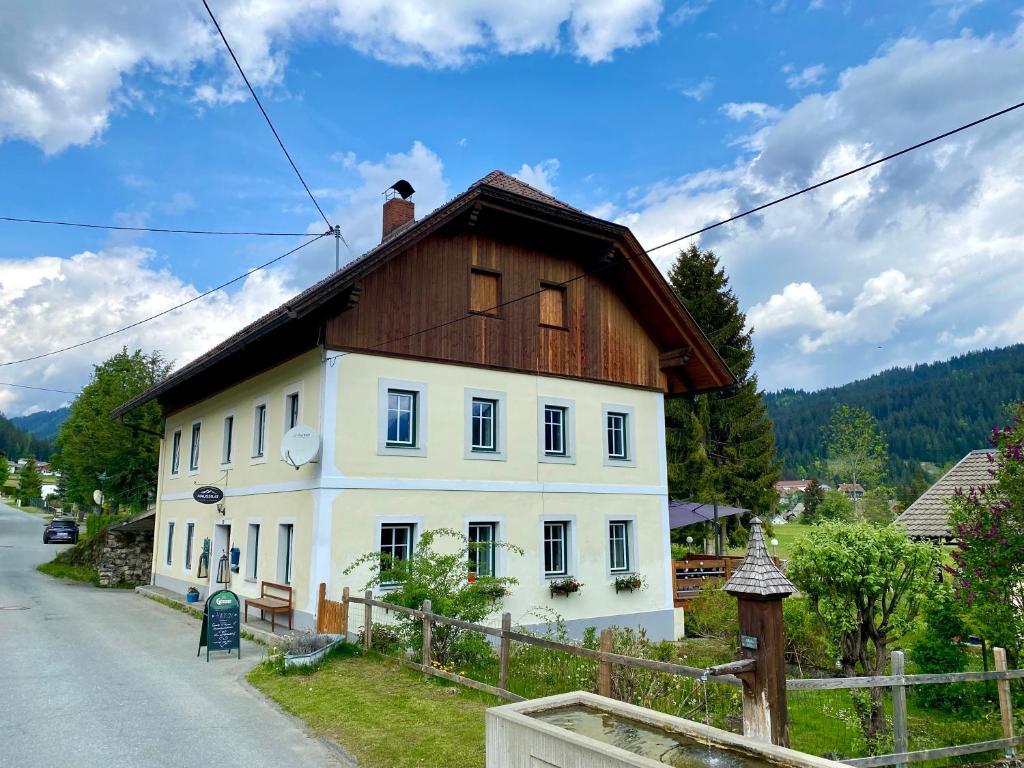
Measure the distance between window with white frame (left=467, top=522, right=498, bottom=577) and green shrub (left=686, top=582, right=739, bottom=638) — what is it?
5.72m

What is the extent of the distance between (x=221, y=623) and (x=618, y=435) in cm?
997

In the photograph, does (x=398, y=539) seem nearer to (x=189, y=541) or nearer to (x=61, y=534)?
(x=189, y=541)

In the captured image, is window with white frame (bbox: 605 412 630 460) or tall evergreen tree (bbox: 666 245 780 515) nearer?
window with white frame (bbox: 605 412 630 460)

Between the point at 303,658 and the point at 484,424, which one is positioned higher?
the point at 484,424

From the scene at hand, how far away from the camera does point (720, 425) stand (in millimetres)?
36219

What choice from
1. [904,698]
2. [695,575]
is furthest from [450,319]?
[904,698]

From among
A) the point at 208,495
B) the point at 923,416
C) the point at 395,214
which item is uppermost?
the point at 923,416

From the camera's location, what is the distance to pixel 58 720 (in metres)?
8.71

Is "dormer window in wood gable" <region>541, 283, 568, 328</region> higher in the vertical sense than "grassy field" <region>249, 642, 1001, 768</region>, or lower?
higher

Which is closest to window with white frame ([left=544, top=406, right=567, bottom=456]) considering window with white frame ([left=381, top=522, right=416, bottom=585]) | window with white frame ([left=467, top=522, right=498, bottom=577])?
window with white frame ([left=467, top=522, right=498, bottom=577])

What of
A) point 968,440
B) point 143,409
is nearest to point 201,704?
point 143,409

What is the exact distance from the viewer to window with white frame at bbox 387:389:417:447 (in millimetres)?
14961

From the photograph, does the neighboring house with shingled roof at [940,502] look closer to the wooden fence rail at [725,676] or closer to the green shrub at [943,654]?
the green shrub at [943,654]

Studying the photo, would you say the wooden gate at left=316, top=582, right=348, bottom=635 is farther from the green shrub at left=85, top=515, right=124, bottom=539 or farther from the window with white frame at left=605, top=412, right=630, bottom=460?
the green shrub at left=85, top=515, right=124, bottom=539
